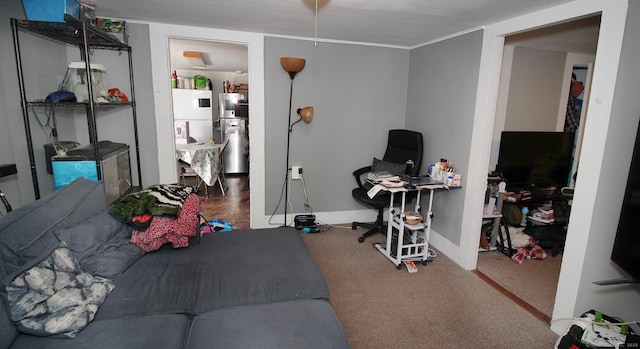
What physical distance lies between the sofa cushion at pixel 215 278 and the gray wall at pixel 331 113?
5.41 feet

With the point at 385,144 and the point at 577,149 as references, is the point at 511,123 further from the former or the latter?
the point at 385,144

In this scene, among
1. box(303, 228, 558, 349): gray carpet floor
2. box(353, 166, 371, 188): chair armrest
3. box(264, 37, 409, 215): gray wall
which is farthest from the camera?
box(353, 166, 371, 188): chair armrest

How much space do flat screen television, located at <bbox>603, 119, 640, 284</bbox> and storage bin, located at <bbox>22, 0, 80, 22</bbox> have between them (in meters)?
3.29

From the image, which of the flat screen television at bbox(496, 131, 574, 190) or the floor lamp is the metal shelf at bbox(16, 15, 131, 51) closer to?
the floor lamp

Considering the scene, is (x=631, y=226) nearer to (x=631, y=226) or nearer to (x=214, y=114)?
(x=631, y=226)

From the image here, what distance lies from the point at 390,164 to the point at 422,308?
168cm

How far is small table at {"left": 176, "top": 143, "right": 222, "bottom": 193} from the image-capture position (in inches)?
190

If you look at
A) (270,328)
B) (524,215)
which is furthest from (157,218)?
(524,215)

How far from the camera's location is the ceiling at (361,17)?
2.34 meters

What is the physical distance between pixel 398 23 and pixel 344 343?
2.57 meters

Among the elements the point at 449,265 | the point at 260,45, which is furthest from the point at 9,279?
the point at 449,265

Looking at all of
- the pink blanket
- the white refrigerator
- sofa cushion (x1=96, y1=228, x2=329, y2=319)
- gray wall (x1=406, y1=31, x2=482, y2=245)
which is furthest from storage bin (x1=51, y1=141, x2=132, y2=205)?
the white refrigerator

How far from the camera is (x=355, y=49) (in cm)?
379

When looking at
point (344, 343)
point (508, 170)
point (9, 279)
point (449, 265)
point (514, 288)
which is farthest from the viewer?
point (508, 170)
